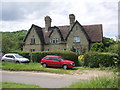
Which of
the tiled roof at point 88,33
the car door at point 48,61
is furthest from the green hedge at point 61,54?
the tiled roof at point 88,33

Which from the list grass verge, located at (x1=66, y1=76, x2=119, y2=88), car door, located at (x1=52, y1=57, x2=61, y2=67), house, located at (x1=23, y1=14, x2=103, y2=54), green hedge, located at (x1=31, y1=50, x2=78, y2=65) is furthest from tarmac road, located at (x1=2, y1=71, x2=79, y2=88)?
house, located at (x1=23, y1=14, x2=103, y2=54)

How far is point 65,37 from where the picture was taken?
3322 cm

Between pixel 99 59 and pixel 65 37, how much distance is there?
54.0 feet

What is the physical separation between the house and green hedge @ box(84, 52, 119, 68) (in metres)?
11.7

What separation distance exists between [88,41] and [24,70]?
1935 cm

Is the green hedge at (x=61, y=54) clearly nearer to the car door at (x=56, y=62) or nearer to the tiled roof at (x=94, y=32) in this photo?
the car door at (x=56, y=62)

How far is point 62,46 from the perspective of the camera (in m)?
33.4

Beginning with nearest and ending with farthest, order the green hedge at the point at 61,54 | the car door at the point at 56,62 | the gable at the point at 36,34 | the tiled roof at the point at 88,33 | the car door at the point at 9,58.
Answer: the car door at the point at 56,62 → the car door at the point at 9,58 → the green hedge at the point at 61,54 → the tiled roof at the point at 88,33 → the gable at the point at 36,34

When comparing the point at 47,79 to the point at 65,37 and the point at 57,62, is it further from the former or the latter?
the point at 65,37

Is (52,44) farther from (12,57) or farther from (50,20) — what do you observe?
(12,57)

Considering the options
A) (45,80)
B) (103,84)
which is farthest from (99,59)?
(103,84)

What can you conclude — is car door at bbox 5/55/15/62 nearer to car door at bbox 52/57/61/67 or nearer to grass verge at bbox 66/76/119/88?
car door at bbox 52/57/61/67

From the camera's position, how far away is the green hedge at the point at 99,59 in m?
17.3

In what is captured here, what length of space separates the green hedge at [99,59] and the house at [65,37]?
38.4 feet
